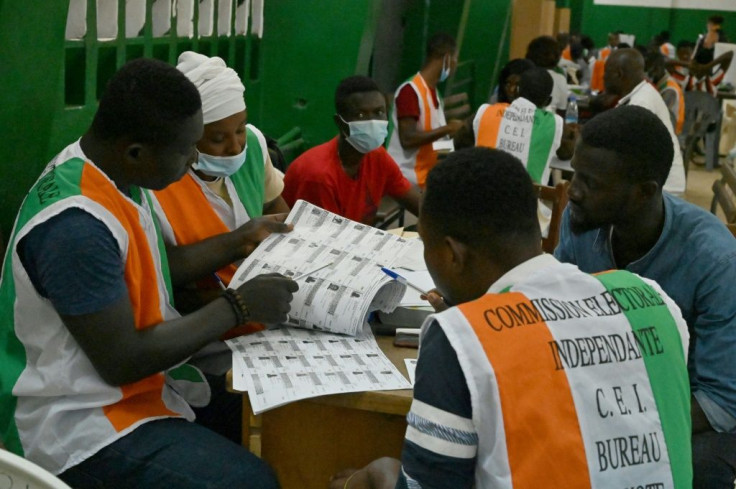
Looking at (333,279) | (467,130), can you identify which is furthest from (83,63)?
(467,130)

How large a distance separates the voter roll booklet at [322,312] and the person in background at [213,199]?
0.10 m

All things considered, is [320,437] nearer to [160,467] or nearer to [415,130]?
[160,467]

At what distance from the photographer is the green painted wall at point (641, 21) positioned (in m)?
14.0

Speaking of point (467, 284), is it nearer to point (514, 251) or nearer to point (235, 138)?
point (514, 251)

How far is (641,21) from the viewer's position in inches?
560

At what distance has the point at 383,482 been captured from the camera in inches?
53.2

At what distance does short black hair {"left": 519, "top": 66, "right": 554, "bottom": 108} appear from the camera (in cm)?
454

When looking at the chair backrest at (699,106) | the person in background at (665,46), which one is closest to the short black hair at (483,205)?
the chair backrest at (699,106)

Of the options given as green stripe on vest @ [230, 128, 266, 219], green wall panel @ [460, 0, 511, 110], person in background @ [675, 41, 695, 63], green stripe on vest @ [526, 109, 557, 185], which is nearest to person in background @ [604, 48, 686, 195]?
green stripe on vest @ [526, 109, 557, 185]

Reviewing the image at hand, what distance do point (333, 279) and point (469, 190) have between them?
2.21 feet

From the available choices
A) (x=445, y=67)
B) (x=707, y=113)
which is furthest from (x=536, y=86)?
(x=707, y=113)

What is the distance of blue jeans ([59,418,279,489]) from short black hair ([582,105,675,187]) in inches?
37.9

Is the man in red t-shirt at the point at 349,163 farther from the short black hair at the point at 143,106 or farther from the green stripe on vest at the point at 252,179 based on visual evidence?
the short black hair at the point at 143,106

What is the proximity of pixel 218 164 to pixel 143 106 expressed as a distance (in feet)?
1.84
